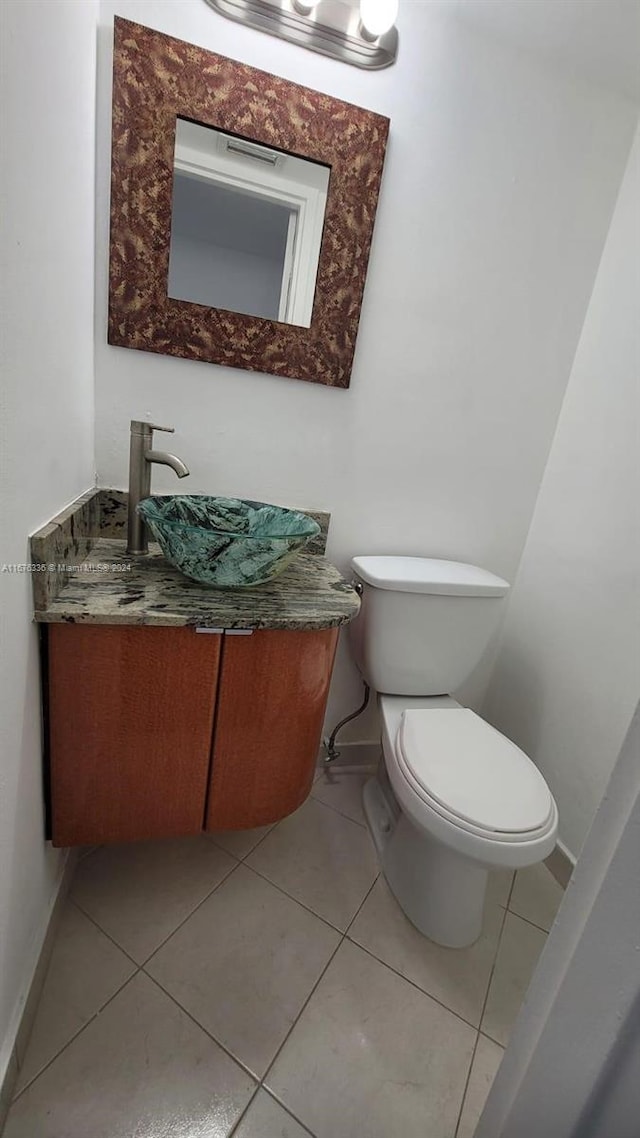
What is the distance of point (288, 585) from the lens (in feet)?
3.17

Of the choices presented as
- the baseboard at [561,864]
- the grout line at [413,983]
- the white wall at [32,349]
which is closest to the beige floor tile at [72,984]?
the white wall at [32,349]

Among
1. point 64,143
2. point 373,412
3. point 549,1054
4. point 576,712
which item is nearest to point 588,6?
point 373,412

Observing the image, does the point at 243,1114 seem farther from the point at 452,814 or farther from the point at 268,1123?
the point at 452,814

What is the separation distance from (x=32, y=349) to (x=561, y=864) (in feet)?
5.37

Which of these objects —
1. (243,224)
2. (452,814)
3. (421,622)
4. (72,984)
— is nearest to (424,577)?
(421,622)

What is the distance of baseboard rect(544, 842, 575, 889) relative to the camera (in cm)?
118

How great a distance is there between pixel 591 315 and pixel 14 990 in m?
1.92

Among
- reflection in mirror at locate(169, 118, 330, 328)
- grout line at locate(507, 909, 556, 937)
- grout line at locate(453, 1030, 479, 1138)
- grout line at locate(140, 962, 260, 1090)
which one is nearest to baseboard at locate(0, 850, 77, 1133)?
grout line at locate(140, 962, 260, 1090)

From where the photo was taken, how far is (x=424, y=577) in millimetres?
1146

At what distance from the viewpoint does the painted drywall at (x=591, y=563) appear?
110 cm

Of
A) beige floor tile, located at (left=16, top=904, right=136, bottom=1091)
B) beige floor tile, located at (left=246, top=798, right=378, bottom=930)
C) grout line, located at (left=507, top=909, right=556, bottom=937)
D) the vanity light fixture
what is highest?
the vanity light fixture

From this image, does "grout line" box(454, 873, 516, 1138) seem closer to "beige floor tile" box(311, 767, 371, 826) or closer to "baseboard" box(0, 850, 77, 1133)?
"beige floor tile" box(311, 767, 371, 826)

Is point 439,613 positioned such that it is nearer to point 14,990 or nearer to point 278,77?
→ point 14,990

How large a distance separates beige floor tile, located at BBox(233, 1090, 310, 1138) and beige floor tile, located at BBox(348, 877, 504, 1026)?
31 cm
